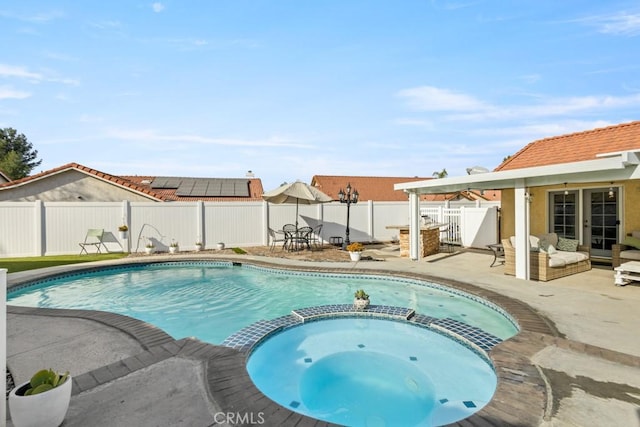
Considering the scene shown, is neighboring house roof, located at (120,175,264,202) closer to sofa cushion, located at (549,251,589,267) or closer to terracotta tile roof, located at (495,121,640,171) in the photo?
terracotta tile roof, located at (495,121,640,171)

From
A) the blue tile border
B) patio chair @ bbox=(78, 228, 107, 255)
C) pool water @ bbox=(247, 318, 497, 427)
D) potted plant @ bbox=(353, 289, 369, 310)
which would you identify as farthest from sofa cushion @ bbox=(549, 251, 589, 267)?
patio chair @ bbox=(78, 228, 107, 255)

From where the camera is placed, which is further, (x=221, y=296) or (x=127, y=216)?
(x=127, y=216)

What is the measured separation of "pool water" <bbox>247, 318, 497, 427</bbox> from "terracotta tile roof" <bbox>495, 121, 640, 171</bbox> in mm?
9130

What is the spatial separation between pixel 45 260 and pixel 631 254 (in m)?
17.2

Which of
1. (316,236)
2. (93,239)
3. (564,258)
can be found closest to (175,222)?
(93,239)

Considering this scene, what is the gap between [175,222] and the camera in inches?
508

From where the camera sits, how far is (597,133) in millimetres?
10516

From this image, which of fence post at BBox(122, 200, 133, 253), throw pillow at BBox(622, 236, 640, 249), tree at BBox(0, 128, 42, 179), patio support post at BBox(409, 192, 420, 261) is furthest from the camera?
tree at BBox(0, 128, 42, 179)

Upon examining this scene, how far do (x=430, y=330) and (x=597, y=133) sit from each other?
34.3ft

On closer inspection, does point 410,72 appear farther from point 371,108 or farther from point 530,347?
point 530,347

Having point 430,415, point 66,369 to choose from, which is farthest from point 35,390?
point 430,415

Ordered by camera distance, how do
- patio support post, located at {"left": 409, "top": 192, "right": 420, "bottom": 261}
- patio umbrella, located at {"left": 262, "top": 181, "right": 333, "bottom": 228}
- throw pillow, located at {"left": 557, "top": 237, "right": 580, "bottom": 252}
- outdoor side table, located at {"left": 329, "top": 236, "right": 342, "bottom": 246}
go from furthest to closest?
outdoor side table, located at {"left": 329, "top": 236, "right": 342, "bottom": 246} → patio umbrella, located at {"left": 262, "top": 181, "right": 333, "bottom": 228} → patio support post, located at {"left": 409, "top": 192, "right": 420, "bottom": 261} → throw pillow, located at {"left": 557, "top": 237, "right": 580, "bottom": 252}

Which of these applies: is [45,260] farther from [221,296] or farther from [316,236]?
[316,236]

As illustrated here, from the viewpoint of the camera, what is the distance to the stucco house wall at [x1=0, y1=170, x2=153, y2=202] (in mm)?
13914
